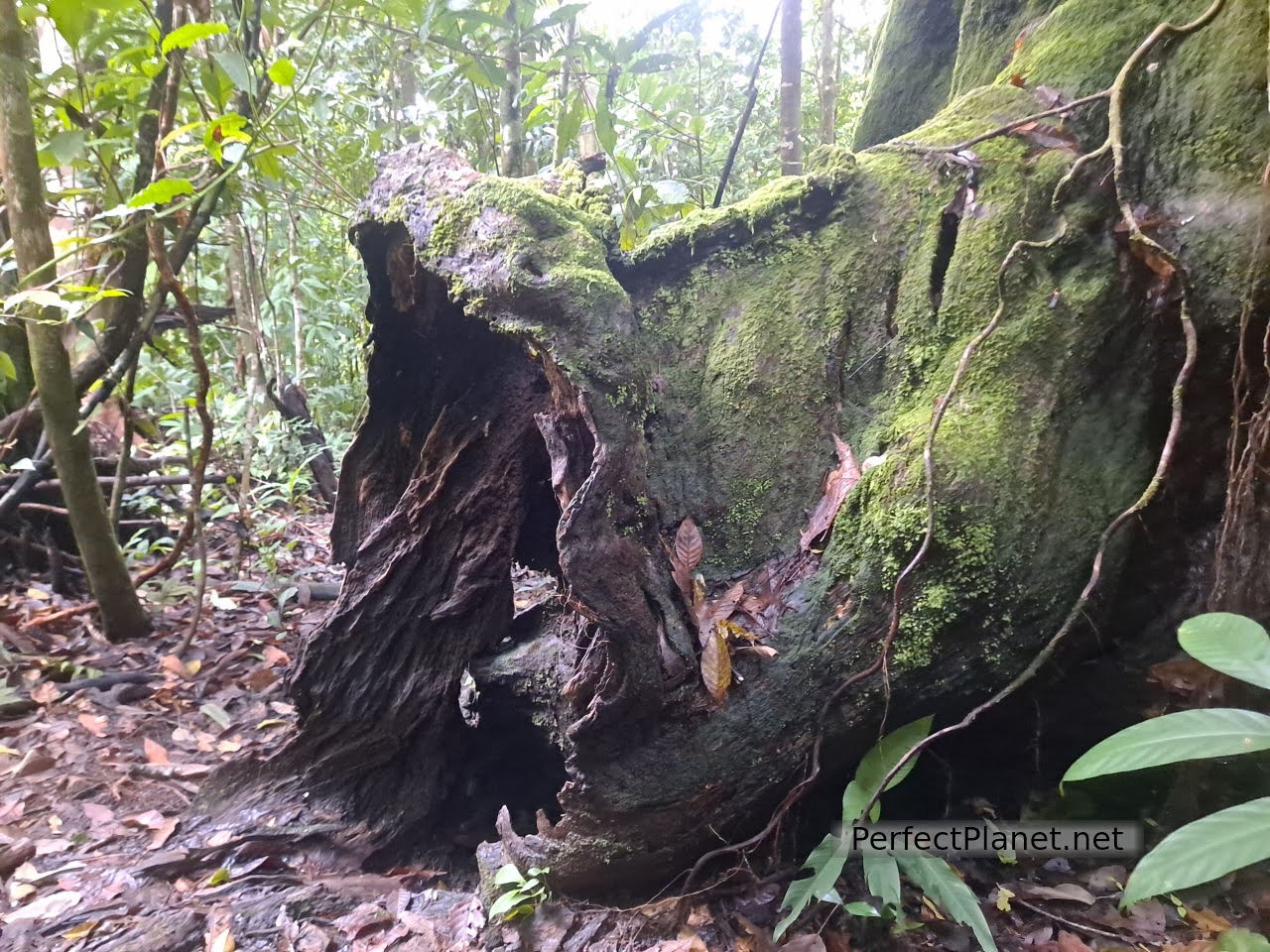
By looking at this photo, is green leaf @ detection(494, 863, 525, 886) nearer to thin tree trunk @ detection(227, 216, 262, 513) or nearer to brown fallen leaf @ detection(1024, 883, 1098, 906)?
brown fallen leaf @ detection(1024, 883, 1098, 906)

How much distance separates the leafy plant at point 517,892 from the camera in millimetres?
2059

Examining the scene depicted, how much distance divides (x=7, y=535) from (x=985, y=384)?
17.0 ft

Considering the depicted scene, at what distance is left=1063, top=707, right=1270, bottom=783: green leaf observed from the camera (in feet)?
4.35

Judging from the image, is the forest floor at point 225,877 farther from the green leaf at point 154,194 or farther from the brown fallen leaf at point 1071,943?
the green leaf at point 154,194

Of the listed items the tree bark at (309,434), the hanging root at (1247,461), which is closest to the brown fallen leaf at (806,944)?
the hanging root at (1247,461)

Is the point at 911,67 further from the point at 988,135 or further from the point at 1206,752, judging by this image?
the point at 1206,752

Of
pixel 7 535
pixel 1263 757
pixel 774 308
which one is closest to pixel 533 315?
pixel 774 308

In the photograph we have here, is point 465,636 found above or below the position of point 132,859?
above

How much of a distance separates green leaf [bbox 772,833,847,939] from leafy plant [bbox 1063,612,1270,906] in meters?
0.77

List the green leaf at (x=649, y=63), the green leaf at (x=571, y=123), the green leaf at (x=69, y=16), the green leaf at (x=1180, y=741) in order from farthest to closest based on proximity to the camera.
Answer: the green leaf at (x=649, y=63)
the green leaf at (x=571, y=123)
the green leaf at (x=69, y=16)
the green leaf at (x=1180, y=741)

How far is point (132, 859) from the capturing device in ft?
8.34

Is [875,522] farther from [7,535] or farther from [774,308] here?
[7,535]

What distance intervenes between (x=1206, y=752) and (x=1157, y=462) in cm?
96

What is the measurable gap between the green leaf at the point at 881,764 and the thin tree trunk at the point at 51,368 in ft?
11.0
